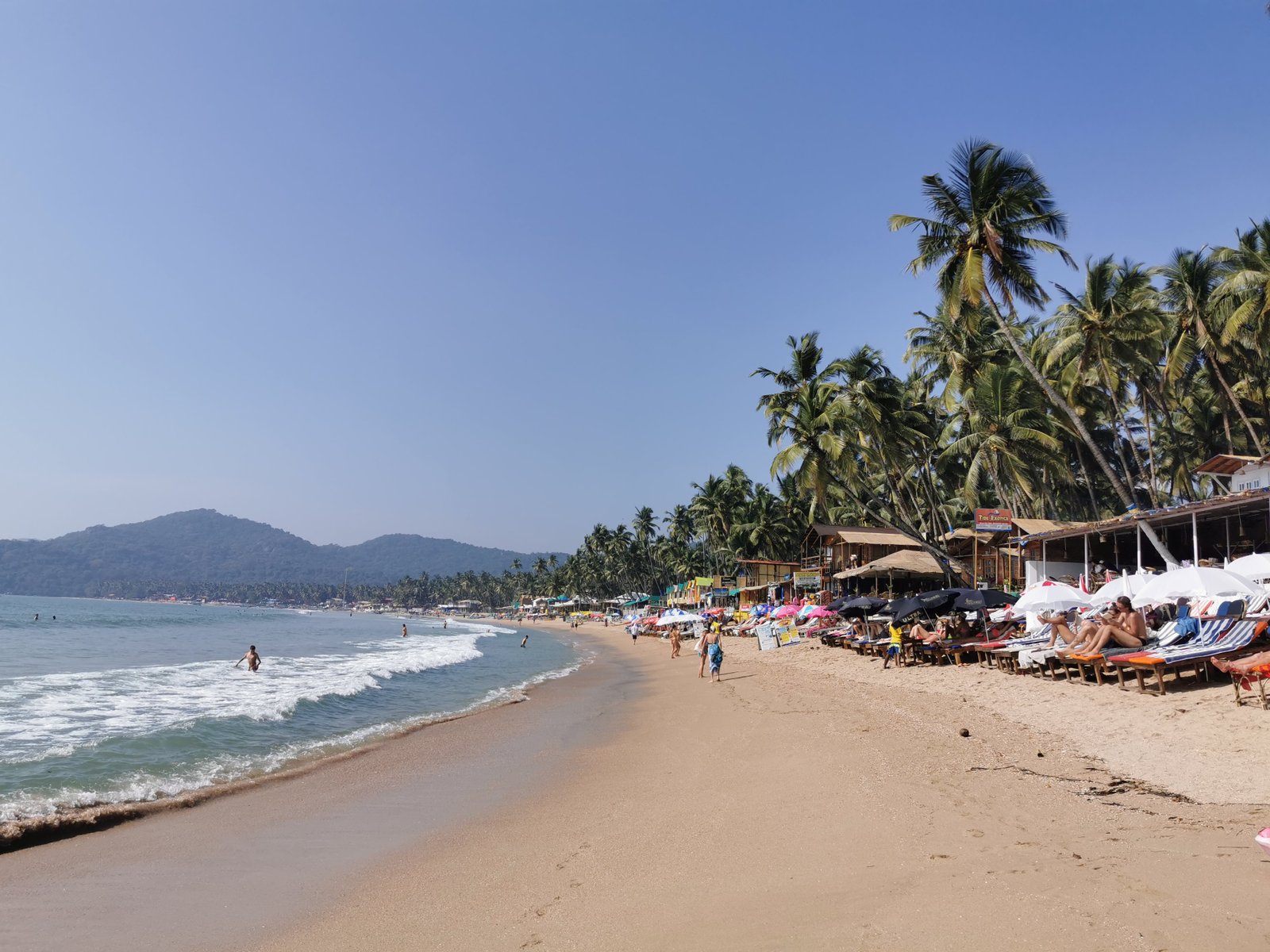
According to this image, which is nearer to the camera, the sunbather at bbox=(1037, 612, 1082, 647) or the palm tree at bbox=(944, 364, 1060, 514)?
the sunbather at bbox=(1037, 612, 1082, 647)

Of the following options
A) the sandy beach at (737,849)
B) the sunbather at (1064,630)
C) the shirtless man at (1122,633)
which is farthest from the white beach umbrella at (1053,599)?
the sandy beach at (737,849)

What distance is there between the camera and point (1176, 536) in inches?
939

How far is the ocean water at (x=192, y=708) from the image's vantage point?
377 inches

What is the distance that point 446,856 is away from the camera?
6.54m

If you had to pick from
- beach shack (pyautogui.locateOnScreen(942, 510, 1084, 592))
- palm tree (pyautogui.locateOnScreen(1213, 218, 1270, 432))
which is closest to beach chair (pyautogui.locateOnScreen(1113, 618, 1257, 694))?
palm tree (pyautogui.locateOnScreen(1213, 218, 1270, 432))

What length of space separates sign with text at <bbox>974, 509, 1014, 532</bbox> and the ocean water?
14210 millimetres

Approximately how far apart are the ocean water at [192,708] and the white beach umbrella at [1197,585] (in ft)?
42.4

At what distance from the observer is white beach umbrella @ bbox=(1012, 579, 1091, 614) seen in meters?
15.8

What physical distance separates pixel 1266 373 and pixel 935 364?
12301 millimetres

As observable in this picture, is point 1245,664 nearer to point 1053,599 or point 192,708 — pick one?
point 1053,599

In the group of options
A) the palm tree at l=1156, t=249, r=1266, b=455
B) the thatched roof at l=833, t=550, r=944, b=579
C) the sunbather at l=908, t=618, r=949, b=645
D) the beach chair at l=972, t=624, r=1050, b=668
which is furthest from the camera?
the thatched roof at l=833, t=550, r=944, b=579

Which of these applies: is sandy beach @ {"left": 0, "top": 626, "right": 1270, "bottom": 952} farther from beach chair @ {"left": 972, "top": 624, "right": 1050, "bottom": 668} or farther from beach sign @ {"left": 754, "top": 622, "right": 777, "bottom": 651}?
beach sign @ {"left": 754, "top": 622, "right": 777, "bottom": 651}

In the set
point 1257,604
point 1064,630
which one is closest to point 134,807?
point 1064,630

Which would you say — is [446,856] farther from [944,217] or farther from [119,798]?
[944,217]
